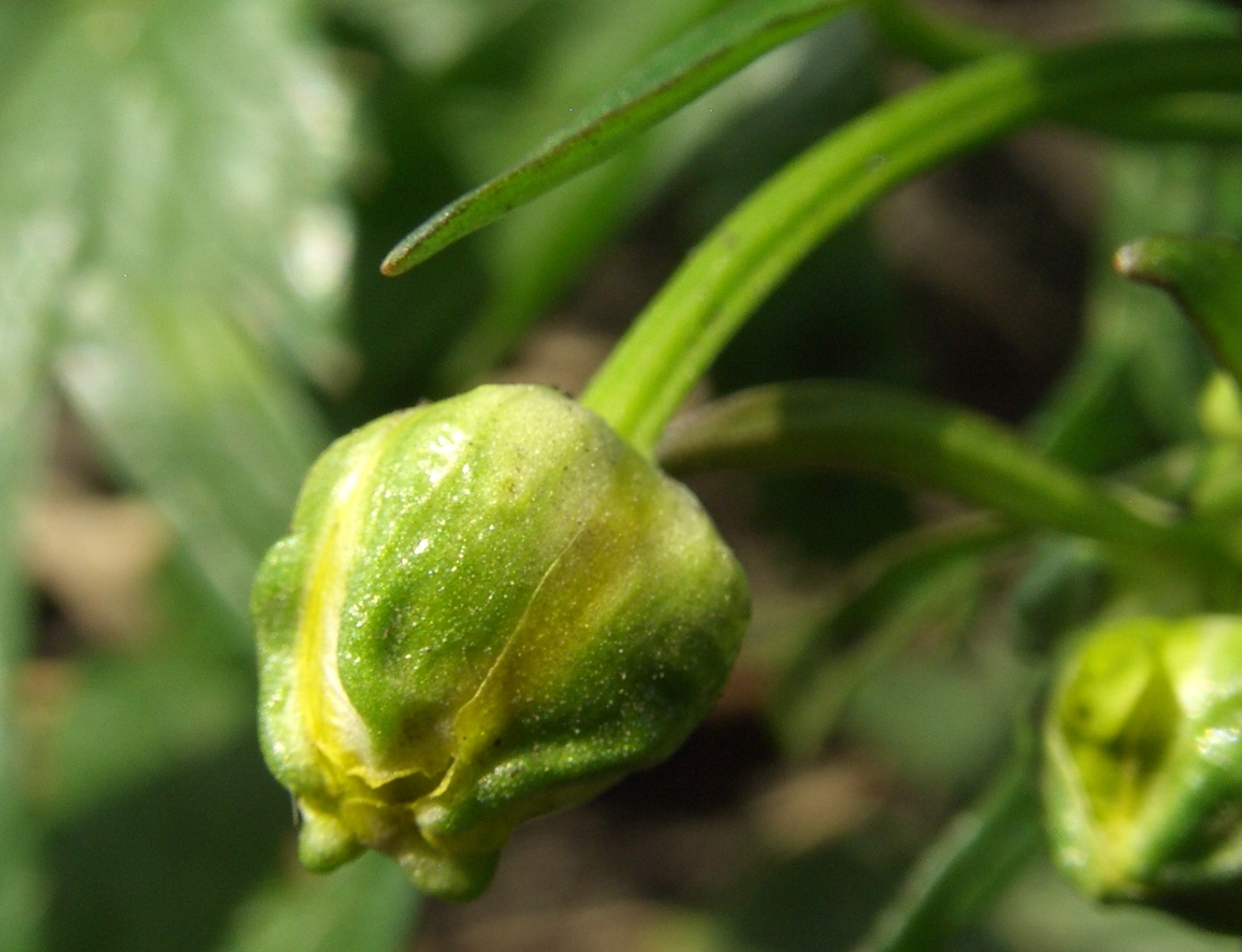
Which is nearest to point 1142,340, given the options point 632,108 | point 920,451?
point 920,451

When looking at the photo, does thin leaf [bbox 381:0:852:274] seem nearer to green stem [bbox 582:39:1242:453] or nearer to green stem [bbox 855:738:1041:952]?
green stem [bbox 582:39:1242:453]

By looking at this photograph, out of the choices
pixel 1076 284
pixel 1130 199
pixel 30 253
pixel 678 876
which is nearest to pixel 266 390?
pixel 30 253

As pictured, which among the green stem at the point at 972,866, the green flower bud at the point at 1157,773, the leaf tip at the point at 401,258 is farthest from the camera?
the green stem at the point at 972,866

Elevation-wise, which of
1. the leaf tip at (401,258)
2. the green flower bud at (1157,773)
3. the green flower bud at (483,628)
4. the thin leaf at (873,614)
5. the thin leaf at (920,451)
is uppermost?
the leaf tip at (401,258)

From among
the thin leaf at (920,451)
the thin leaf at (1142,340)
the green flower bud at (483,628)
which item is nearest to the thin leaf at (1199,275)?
the thin leaf at (920,451)

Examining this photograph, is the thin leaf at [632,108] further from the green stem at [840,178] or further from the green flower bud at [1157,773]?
the green flower bud at [1157,773]

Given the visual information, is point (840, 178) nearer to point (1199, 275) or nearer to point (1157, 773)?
point (1199, 275)

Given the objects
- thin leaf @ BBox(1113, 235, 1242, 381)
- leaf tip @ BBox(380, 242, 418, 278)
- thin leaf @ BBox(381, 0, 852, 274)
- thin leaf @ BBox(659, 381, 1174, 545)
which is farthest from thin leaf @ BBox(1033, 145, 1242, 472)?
leaf tip @ BBox(380, 242, 418, 278)

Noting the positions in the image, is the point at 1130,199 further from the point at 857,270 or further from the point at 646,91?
the point at 646,91
